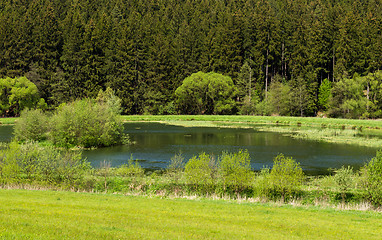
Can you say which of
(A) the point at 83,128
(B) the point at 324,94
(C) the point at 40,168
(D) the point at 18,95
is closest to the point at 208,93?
(B) the point at 324,94

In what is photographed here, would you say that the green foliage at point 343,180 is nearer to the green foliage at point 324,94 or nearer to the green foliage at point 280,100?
the green foliage at point 280,100

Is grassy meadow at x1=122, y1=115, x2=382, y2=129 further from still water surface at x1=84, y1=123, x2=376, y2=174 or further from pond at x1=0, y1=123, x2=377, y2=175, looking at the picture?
still water surface at x1=84, y1=123, x2=376, y2=174

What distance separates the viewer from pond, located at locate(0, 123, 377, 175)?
44688 millimetres

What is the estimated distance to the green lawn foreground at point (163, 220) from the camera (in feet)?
53.5

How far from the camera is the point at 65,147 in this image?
56.7 meters

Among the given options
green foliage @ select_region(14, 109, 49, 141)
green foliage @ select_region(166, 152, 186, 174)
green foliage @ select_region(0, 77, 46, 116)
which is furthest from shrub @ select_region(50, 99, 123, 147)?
green foliage @ select_region(0, 77, 46, 116)

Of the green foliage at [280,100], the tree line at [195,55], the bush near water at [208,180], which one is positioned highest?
the tree line at [195,55]

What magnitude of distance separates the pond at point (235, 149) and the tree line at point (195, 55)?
43857 millimetres

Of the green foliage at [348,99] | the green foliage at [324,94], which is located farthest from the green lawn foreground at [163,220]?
the green foliage at [324,94]

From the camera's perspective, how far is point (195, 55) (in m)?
126

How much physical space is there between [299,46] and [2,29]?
87919mm

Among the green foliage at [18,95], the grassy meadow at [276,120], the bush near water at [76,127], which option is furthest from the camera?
the green foliage at [18,95]

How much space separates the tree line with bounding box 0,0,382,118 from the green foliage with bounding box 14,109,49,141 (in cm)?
5532

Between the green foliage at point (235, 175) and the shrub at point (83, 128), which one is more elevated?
the shrub at point (83, 128)
